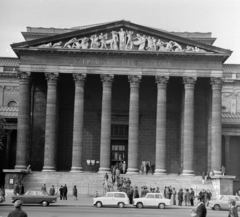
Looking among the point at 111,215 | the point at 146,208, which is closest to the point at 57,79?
the point at 146,208

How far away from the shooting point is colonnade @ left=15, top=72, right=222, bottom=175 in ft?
207

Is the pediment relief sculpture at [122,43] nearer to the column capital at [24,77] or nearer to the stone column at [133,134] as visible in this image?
the column capital at [24,77]

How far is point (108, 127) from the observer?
63.5m

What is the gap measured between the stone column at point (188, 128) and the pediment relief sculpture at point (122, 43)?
430cm

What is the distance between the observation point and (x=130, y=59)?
6462 centimetres

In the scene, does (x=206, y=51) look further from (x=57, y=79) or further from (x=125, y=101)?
(x=57, y=79)

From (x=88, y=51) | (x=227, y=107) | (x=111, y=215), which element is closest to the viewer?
(x=111, y=215)

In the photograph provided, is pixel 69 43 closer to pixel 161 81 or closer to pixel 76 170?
pixel 161 81

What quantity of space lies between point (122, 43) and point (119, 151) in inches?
625

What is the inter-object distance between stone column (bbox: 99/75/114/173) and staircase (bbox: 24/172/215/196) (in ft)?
7.02

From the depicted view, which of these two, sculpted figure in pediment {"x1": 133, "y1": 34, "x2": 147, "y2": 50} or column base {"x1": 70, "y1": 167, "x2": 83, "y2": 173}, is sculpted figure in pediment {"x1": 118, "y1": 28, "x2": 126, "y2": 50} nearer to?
sculpted figure in pediment {"x1": 133, "y1": 34, "x2": 147, "y2": 50}

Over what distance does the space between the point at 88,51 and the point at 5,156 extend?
68.8ft

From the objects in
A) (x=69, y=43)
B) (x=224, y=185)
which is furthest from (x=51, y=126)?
(x=224, y=185)

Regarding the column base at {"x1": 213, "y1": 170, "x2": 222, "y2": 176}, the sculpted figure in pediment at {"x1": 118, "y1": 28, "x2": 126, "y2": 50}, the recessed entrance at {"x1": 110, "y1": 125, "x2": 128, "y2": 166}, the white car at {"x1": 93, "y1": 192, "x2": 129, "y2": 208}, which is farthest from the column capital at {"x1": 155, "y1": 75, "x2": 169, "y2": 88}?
the white car at {"x1": 93, "y1": 192, "x2": 129, "y2": 208}
